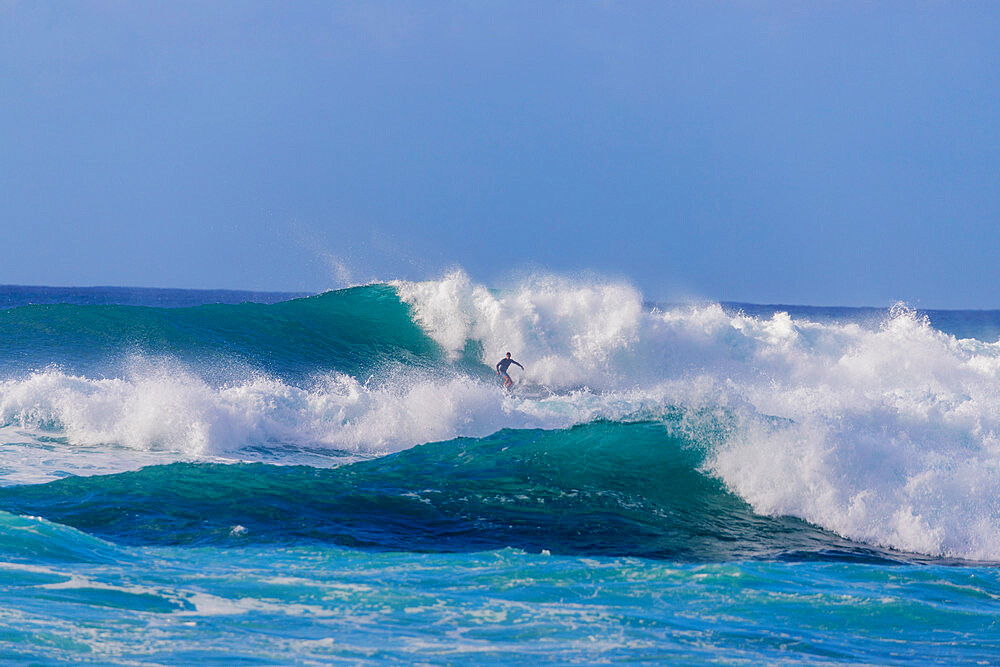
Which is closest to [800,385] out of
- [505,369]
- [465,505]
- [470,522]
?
[505,369]

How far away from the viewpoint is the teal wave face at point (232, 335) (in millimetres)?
17875

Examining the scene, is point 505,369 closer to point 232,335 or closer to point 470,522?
point 232,335

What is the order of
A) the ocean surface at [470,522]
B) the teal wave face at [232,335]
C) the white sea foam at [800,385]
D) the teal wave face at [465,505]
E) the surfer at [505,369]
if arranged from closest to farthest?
the ocean surface at [470,522] < the teal wave face at [465,505] < the white sea foam at [800,385] < the teal wave face at [232,335] < the surfer at [505,369]

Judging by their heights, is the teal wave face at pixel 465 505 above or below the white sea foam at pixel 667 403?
below

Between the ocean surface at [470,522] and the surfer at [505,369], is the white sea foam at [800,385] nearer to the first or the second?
the ocean surface at [470,522]

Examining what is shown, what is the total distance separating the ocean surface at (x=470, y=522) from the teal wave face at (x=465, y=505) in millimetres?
36

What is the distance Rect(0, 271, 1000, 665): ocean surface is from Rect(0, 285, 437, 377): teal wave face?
20 cm

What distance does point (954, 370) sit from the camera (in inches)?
950

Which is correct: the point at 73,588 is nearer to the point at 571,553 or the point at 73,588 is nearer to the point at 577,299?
the point at 571,553

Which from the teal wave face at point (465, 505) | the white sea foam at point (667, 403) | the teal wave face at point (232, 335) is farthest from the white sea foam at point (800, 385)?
the teal wave face at point (232, 335)

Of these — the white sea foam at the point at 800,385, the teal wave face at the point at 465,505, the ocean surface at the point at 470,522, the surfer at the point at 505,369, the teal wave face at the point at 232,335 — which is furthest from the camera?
the surfer at the point at 505,369

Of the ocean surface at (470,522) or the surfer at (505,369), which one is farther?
the surfer at (505,369)

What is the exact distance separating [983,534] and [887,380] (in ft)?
53.7

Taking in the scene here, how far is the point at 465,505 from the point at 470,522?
0.54 meters
